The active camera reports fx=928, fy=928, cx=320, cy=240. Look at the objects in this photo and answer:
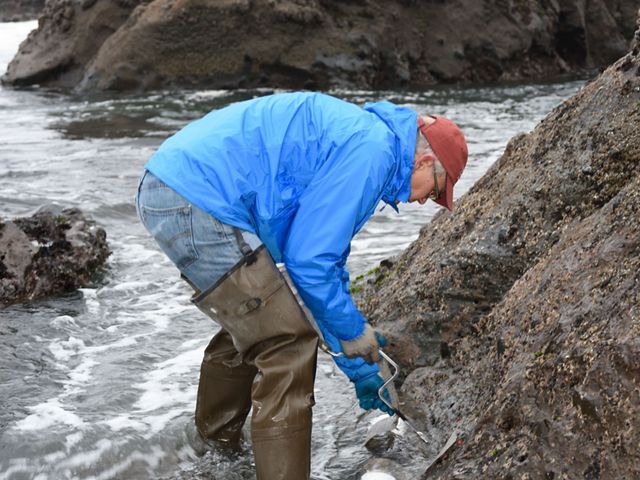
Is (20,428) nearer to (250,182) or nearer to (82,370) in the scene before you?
(82,370)

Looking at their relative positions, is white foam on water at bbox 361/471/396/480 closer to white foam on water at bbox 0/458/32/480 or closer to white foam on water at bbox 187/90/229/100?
white foam on water at bbox 0/458/32/480

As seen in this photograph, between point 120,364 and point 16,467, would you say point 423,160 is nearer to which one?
point 16,467

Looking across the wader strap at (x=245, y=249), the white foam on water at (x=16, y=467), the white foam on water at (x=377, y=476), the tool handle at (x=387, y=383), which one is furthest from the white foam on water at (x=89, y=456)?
the wader strap at (x=245, y=249)

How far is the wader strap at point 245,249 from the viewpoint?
347 cm

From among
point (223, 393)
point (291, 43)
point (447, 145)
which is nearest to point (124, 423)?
point (223, 393)

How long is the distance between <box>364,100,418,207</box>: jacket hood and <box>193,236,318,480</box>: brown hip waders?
1.77 feet

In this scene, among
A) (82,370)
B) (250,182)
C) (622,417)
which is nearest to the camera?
(622,417)

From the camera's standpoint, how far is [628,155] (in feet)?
14.2

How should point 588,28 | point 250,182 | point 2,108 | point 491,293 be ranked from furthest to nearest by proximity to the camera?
1. point 588,28
2. point 2,108
3. point 491,293
4. point 250,182

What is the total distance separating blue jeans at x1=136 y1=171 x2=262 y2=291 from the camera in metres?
3.48

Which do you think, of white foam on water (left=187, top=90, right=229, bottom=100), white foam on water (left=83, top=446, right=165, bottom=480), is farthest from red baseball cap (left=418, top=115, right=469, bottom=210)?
white foam on water (left=187, top=90, right=229, bottom=100)

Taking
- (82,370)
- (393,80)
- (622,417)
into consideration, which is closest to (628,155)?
(622,417)

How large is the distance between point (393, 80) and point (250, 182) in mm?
14941

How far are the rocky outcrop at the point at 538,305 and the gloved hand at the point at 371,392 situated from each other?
0.35m
